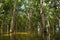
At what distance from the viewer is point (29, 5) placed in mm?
44375

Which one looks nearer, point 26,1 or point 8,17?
point 8,17

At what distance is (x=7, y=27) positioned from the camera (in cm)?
5069

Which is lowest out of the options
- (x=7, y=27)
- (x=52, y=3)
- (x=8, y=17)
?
(x=7, y=27)

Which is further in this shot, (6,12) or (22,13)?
(22,13)

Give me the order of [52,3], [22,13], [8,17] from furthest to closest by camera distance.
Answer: [22,13], [8,17], [52,3]

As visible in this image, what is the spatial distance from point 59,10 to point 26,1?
1132 cm

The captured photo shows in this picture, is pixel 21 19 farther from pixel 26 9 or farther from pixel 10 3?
pixel 10 3

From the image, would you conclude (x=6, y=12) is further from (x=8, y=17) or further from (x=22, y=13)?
(x=22, y=13)

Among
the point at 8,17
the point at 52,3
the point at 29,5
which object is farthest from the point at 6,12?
the point at 52,3

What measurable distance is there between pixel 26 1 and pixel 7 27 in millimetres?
10890

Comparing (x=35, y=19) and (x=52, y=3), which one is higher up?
(x=52, y=3)

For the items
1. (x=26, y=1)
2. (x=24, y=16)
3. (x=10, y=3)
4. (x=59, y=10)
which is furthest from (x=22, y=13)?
(x=59, y=10)

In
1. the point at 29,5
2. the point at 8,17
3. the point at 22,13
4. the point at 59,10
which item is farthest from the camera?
the point at 22,13

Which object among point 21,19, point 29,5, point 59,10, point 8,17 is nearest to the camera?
point 59,10
